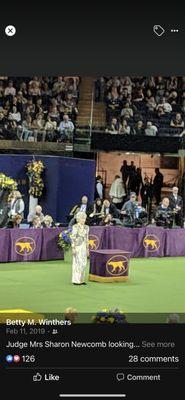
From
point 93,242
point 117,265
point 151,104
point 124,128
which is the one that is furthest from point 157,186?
point 117,265

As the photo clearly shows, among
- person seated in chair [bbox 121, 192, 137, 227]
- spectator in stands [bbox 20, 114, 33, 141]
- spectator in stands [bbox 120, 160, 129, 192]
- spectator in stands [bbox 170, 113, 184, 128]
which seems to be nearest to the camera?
person seated in chair [bbox 121, 192, 137, 227]

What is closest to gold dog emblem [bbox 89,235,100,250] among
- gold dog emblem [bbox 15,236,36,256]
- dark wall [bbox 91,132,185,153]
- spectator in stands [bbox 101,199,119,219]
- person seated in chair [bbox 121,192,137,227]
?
gold dog emblem [bbox 15,236,36,256]

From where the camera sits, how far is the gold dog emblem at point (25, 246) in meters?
17.8

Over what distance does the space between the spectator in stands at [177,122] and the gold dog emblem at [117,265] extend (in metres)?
11.9

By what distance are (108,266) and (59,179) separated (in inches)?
400

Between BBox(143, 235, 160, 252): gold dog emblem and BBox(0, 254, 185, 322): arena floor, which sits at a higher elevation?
BBox(143, 235, 160, 252): gold dog emblem

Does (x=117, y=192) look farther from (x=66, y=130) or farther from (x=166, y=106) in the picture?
(x=166, y=106)

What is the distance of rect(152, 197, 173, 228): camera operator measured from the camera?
2131cm

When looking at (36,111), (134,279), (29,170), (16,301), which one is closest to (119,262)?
(134,279)

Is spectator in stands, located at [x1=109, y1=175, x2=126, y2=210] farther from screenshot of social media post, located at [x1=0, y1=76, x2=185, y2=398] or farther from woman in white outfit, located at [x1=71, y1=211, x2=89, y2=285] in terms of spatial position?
woman in white outfit, located at [x1=71, y1=211, x2=89, y2=285]

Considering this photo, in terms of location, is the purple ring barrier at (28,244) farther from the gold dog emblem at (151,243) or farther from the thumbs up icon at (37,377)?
the thumbs up icon at (37,377)

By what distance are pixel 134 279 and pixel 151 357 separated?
43.5 ft

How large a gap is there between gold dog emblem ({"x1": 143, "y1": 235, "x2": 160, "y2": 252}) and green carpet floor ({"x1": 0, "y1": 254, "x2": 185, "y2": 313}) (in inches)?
52.5

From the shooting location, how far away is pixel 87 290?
562 inches
